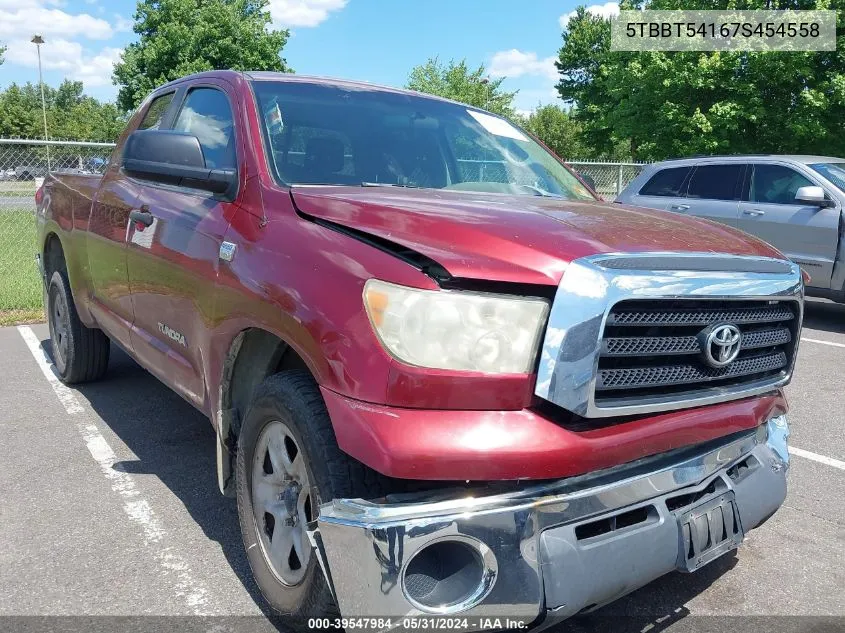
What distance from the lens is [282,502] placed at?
252 cm

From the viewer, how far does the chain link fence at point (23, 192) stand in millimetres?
9484

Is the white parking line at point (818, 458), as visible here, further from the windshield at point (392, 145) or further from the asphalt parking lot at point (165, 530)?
the windshield at point (392, 145)

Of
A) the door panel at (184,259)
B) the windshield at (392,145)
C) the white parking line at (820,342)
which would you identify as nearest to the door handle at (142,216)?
the door panel at (184,259)

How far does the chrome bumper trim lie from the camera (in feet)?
6.50

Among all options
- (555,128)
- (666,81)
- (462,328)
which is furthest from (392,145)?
(555,128)

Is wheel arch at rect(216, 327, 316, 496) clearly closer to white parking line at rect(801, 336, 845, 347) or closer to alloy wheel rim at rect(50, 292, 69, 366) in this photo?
alloy wheel rim at rect(50, 292, 69, 366)

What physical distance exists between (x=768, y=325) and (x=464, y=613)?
1436 millimetres

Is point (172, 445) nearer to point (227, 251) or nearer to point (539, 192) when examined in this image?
point (227, 251)

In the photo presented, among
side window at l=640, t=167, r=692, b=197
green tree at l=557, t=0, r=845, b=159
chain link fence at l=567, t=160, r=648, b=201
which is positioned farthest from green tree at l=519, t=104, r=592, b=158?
side window at l=640, t=167, r=692, b=197

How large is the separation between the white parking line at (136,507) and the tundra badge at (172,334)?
2.78 feet

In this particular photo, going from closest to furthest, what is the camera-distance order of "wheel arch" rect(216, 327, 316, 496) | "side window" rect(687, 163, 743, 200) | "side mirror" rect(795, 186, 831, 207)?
"wheel arch" rect(216, 327, 316, 496)
"side mirror" rect(795, 186, 831, 207)
"side window" rect(687, 163, 743, 200)

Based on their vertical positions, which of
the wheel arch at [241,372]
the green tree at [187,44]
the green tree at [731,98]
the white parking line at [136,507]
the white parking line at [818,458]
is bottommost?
the white parking line at [136,507]

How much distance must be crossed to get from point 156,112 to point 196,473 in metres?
2.07

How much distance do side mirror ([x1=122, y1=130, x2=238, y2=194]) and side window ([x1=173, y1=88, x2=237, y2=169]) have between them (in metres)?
0.11
